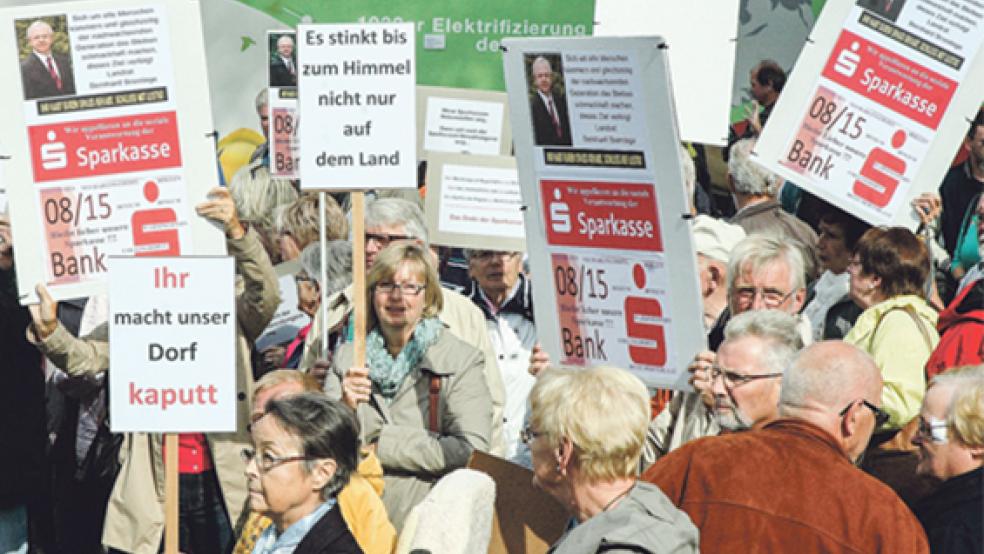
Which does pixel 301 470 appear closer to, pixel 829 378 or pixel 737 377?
pixel 737 377

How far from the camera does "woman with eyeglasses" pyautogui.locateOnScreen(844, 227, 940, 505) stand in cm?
631

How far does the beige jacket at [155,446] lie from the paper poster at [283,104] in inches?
110

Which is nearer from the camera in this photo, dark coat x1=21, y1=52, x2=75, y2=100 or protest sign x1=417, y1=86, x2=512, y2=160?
dark coat x1=21, y1=52, x2=75, y2=100

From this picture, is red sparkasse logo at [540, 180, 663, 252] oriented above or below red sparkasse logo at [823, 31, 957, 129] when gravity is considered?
below

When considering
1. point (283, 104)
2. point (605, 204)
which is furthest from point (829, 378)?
point (283, 104)

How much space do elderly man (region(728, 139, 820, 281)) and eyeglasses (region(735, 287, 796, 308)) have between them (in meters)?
1.81

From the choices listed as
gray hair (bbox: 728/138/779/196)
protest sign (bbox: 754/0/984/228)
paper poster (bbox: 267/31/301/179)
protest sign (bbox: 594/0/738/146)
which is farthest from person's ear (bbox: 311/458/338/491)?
paper poster (bbox: 267/31/301/179)

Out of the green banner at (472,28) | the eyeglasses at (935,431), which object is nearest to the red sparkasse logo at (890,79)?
the eyeglasses at (935,431)

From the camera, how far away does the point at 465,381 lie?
7008mm

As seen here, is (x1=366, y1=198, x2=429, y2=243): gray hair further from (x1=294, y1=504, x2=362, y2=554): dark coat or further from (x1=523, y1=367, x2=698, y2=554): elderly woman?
(x1=523, y1=367, x2=698, y2=554): elderly woman

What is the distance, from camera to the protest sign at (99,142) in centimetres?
723

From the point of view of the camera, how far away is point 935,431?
17.3 ft

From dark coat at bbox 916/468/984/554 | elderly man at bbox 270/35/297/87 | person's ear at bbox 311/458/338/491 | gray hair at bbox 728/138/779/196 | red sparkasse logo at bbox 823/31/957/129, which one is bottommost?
dark coat at bbox 916/468/984/554

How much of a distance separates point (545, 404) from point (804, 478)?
735 millimetres
